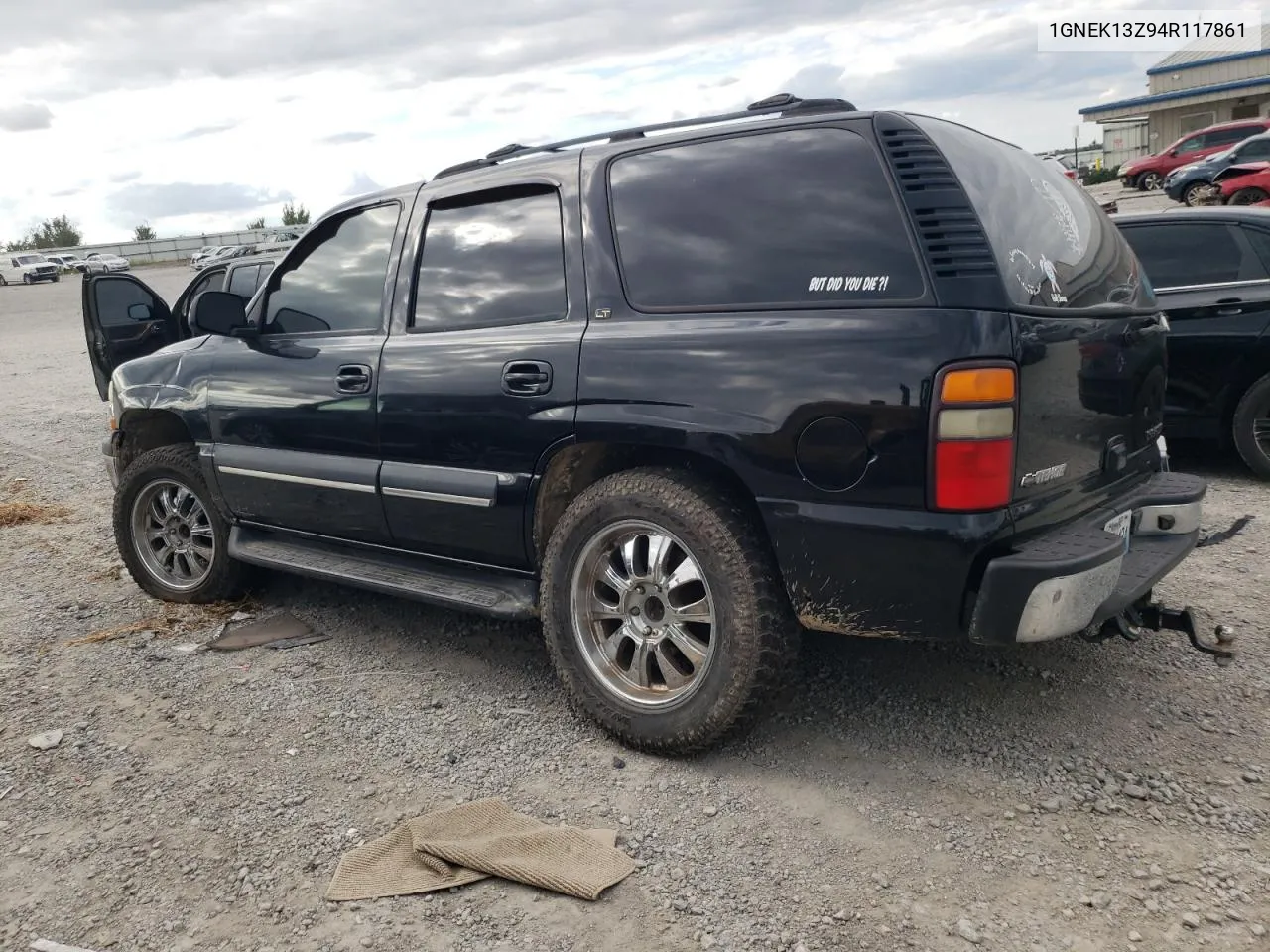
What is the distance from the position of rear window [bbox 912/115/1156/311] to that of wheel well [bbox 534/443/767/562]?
0.99m

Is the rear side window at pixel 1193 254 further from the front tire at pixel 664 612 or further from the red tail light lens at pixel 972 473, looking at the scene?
the front tire at pixel 664 612

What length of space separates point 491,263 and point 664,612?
1437mm

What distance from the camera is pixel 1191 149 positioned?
2919 cm

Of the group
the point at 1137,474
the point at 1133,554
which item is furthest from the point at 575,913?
the point at 1137,474

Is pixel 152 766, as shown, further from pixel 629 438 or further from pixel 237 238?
pixel 237 238

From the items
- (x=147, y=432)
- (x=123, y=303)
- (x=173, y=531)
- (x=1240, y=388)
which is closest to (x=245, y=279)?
(x=123, y=303)

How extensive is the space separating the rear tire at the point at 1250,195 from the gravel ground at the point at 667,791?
1854cm

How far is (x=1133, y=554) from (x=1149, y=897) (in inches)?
46.0

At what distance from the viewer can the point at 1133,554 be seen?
11.3 ft

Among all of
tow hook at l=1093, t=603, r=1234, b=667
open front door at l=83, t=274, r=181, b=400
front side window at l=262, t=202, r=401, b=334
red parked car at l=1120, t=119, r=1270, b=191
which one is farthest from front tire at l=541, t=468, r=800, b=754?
red parked car at l=1120, t=119, r=1270, b=191

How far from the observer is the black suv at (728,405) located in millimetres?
2898

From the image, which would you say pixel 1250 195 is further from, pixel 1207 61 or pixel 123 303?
pixel 1207 61

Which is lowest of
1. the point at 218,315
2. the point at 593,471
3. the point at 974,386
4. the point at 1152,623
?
the point at 1152,623

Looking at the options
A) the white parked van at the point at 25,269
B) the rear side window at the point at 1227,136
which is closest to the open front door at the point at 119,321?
the rear side window at the point at 1227,136
